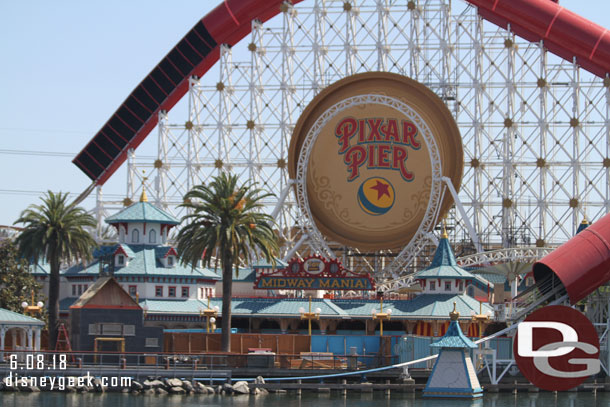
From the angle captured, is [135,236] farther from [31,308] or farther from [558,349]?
[558,349]

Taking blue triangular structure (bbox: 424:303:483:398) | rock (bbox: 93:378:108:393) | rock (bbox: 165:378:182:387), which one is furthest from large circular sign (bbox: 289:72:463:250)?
rock (bbox: 93:378:108:393)

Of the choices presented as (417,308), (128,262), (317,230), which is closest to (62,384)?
(128,262)

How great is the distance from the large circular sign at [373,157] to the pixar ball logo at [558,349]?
28.7m

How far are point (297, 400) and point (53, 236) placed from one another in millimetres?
22156

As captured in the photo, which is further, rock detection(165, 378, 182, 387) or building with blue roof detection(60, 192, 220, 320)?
building with blue roof detection(60, 192, 220, 320)

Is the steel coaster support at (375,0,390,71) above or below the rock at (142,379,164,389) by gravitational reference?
above

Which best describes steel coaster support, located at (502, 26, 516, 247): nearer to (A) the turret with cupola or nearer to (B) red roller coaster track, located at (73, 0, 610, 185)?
(B) red roller coaster track, located at (73, 0, 610, 185)

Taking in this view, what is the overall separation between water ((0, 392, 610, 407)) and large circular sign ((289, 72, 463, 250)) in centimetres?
3090

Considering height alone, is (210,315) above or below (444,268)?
below

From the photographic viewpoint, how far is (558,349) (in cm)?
6888

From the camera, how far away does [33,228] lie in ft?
266

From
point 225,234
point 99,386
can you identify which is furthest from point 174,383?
point 225,234

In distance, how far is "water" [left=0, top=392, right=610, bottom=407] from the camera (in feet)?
207

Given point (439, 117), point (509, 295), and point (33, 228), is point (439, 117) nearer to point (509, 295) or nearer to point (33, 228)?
point (509, 295)
